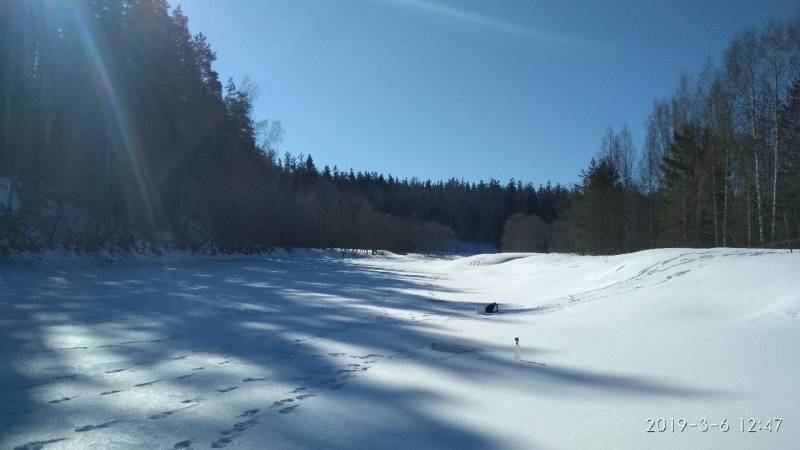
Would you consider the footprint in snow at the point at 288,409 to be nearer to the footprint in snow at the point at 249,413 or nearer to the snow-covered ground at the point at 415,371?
the snow-covered ground at the point at 415,371

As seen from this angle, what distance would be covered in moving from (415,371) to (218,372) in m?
2.21

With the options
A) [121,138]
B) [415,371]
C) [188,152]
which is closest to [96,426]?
[415,371]

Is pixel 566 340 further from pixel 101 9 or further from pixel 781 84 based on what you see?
pixel 101 9

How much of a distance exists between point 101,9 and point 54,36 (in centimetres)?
385

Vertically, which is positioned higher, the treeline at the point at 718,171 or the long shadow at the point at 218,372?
the treeline at the point at 718,171

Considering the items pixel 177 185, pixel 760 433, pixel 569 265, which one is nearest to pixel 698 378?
pixel 760 433

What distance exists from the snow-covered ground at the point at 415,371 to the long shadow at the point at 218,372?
2 cm

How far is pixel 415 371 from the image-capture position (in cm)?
545

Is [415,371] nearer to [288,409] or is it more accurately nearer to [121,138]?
[288,409]

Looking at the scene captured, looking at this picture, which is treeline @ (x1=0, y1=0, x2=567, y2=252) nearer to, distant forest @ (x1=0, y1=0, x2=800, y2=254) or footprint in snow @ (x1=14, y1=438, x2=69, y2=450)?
distant forest @ (x1=0, y1=0, x2=800, y2=254)

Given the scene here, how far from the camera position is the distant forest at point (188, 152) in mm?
21281

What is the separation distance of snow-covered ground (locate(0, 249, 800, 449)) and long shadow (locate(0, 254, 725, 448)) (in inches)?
0.9

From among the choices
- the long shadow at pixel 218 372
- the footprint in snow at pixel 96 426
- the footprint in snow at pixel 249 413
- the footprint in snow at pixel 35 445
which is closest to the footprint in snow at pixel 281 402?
the long shadow at pixel 218 372

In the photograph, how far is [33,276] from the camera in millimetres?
14492
